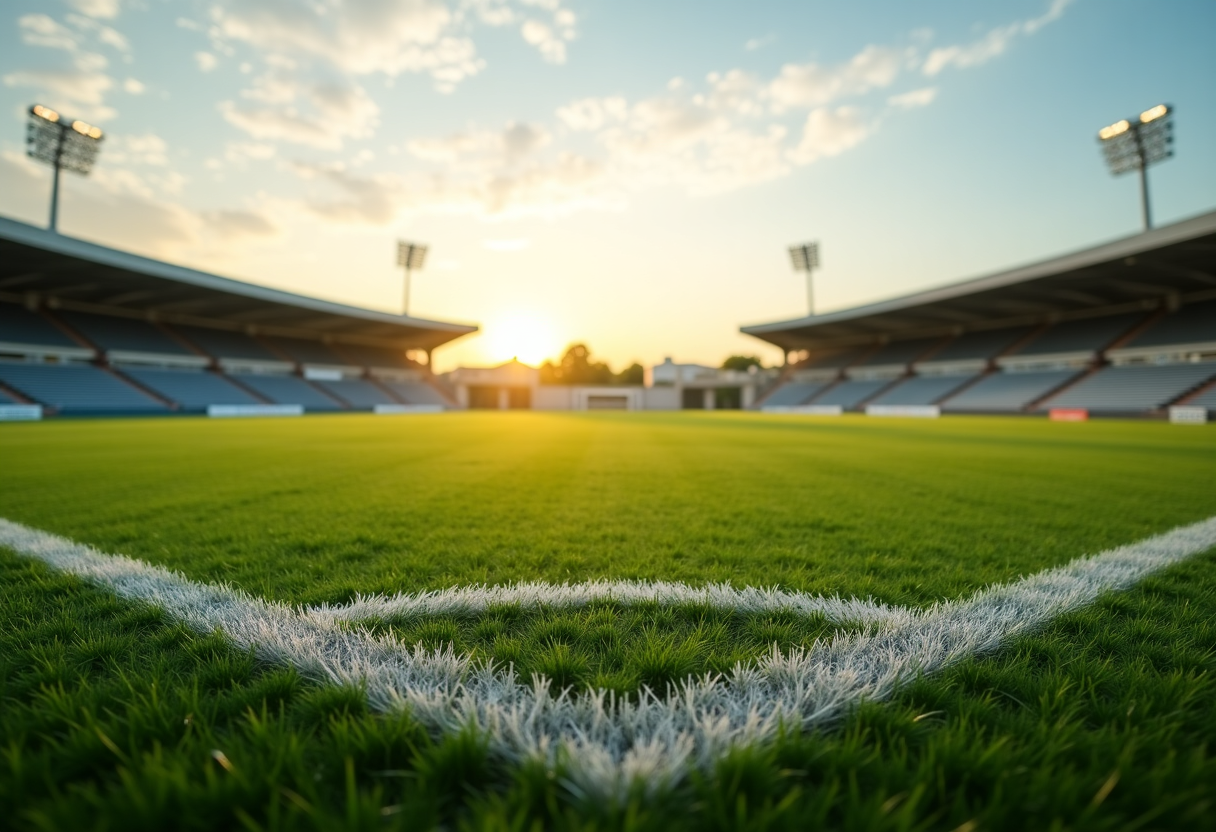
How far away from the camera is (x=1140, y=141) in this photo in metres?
26.5

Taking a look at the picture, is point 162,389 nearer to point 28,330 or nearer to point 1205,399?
point 28,330

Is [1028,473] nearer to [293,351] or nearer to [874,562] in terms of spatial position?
[874,562]

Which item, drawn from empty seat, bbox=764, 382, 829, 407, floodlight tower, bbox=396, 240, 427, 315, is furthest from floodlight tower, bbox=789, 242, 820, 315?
floodlight tower, bbox=396, 240, 427, 315

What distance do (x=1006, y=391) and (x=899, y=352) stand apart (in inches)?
417

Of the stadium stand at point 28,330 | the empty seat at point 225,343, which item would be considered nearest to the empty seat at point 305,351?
the empty seat at point 225,343

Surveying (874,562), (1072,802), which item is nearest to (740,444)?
(874,562)

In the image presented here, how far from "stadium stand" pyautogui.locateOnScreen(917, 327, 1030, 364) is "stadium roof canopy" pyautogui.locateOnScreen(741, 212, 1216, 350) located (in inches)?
32.0

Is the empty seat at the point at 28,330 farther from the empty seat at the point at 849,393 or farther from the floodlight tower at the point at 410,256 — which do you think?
the empty seat at the point at 849,393

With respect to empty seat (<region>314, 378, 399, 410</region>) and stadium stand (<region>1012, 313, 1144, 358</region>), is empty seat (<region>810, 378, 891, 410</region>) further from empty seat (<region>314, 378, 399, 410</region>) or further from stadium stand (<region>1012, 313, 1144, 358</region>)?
empty seat (<region>314, 378, 399, 410</region>)

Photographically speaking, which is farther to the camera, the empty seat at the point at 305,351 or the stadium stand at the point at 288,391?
the empty seat at the point at 305,351

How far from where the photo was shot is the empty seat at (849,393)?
3691 cm

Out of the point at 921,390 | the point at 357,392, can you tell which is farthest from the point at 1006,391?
the point at 357,392

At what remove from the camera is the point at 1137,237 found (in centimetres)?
2067

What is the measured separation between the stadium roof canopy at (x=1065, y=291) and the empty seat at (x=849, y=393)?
432cm
